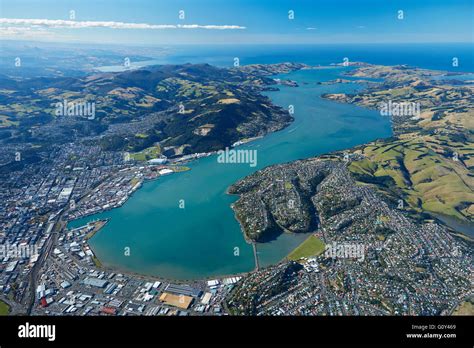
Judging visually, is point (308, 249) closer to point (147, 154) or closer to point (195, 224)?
point (195, 224)

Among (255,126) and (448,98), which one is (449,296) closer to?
(255,126)

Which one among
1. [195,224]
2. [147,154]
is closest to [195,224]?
[195,224]

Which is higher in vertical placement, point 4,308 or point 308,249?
point 308,249

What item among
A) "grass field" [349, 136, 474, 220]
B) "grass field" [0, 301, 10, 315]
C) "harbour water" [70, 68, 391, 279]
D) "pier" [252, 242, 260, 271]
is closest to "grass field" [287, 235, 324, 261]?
"harbour water" [70, 68, 391, 279]

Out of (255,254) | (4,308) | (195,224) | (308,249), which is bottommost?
(4,308)

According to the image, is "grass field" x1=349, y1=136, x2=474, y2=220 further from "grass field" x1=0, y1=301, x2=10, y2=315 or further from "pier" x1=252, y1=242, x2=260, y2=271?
"grass field" x1=0, y1=301, x2=10, y2=315

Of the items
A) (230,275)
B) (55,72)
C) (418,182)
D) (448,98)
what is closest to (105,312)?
(230,275)

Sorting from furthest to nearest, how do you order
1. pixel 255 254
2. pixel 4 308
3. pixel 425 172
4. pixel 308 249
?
pixel 425 172 → pixel 308 249 → pixel 255 254 → pixel 4 308
